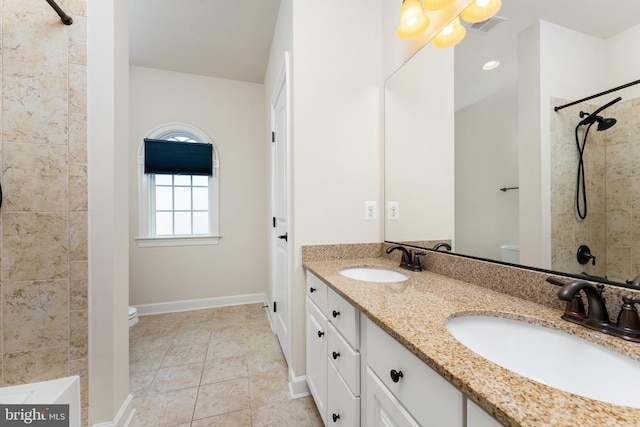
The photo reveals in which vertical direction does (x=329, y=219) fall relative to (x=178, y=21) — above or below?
below

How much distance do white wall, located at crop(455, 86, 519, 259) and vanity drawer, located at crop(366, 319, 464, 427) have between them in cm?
62

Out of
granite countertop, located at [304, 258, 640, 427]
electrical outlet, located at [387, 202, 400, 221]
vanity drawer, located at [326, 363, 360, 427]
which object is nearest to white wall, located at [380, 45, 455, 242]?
electrical outlet, located at [387, 202, 400, 221]

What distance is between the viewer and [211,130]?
3039mm

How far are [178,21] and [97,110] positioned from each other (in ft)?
4.82

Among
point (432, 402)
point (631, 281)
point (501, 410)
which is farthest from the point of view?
point (631, 281)

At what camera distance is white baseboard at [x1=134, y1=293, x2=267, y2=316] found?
2.82 m

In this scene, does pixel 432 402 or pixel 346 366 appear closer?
pixel 432 402

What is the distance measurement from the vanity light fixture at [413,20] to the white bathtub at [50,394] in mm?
2341

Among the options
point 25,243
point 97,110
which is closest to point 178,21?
point 97,110

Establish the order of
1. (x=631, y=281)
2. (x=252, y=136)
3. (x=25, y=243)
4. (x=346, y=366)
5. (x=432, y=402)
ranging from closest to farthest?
(x=432, y=402), (x=631, y=281), (x=346, y=366), (x=25, y=243), (x=252, y=136)

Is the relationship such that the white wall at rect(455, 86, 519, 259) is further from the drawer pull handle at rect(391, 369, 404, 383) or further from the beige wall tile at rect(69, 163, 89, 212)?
the beige wall tile at rect(69, 163, 89, 212)

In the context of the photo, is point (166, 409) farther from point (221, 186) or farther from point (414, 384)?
point (221, 186)

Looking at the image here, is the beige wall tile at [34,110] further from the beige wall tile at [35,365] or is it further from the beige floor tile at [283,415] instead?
the beige floor tile at [283,415]

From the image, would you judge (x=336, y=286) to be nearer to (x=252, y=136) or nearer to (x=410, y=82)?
(x=410, y=82)
